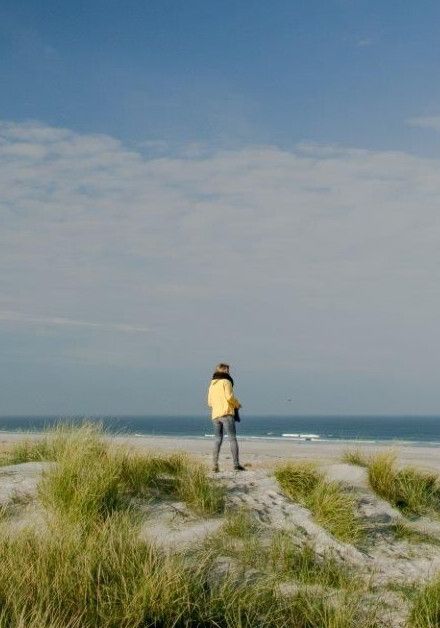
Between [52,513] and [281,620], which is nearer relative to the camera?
[281,620]

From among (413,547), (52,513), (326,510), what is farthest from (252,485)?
(52,513)

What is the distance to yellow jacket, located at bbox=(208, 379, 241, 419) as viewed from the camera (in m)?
13.1

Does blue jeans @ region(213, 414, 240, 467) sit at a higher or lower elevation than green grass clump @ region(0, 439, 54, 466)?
higher

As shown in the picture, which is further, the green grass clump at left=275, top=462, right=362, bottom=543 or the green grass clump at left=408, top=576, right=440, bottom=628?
the green grass clump at left=275, top=462, right=362, bottom=543

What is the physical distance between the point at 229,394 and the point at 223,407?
23 centimetres

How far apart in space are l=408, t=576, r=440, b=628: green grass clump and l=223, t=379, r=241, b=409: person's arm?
6.24 meters

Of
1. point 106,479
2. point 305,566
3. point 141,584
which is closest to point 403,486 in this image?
point 305,566

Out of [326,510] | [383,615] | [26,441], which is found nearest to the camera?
[383,615]

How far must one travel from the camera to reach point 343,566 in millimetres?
8523

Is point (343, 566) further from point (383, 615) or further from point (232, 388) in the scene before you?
point (232, 388)

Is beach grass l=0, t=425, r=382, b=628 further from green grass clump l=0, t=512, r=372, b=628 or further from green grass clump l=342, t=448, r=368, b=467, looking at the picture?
green grass clump l=342, t=448, r=368, b=467

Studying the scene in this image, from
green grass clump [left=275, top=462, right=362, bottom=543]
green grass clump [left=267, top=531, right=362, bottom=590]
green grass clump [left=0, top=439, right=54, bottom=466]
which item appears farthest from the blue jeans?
green grass clump [left=267, top=531, right=362, bottom=590]

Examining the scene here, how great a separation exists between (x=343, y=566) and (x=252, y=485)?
2.66 meters

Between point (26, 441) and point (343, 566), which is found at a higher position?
point (26, 441)
